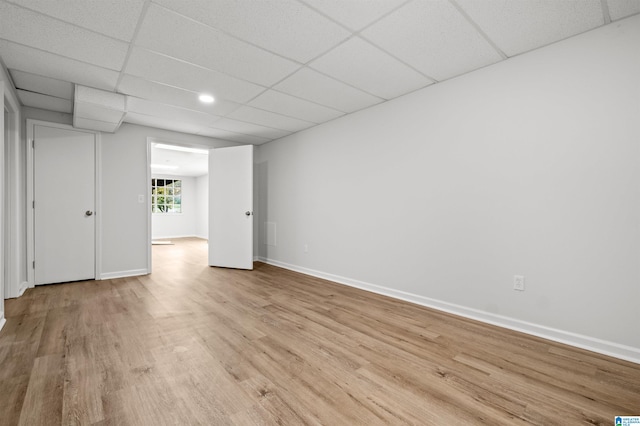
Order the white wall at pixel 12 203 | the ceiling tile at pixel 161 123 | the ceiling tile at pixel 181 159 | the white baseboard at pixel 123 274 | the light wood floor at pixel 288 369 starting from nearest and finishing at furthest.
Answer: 1. the light wood floor at pixel 288 369
2. the white wall at pixel 12 203
3. the ceiling tile at pixel 161 123
4. the white baseboard at pixel 123 274
5. the ceiling tile at pixel 181 159

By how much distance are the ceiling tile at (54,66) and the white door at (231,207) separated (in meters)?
2.23

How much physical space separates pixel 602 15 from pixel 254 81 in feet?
9.19

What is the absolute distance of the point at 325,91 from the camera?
10.5 ft

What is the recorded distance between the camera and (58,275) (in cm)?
393

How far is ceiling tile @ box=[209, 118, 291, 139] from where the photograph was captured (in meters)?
4.37

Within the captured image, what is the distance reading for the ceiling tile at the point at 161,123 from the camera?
4073mm

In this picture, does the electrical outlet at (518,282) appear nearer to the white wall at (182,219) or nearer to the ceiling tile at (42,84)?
the ceiling tile at (42,84)

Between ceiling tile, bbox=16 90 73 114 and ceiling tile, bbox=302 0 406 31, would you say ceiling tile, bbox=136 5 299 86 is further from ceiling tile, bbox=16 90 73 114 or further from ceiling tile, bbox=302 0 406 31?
ceiling tile, bbox=16 90 73 114

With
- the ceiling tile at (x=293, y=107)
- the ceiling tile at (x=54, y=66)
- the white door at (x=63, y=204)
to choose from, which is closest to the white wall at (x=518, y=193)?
the ceiling tile at (x=293, y=107)

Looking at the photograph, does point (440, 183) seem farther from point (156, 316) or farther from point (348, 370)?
point (156, 316)

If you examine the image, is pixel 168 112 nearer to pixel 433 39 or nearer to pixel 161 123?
pixel 161 123

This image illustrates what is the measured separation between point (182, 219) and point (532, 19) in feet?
37.4

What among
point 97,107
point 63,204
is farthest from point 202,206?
point 97,107

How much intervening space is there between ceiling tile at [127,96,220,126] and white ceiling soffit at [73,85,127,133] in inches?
7.0
